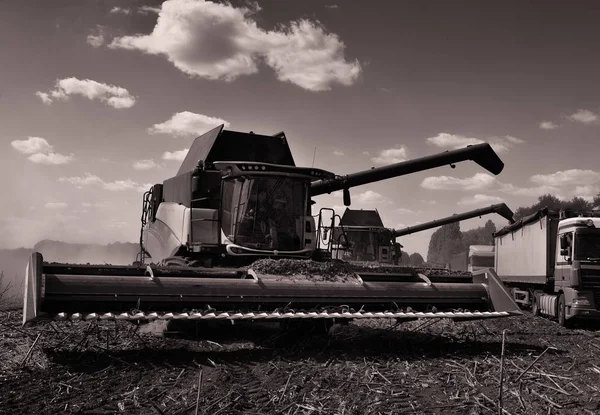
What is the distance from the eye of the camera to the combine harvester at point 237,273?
6.83 m

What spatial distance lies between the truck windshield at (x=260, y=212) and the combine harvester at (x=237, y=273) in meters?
0.02

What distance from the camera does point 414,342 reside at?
8477 mm

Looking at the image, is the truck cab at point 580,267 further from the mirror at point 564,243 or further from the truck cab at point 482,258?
the truck cab at point 482,258

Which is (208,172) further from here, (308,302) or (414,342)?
(414,342)

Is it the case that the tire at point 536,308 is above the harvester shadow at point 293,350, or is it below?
below

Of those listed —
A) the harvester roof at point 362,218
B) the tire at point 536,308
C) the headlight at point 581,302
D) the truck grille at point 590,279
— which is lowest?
the tire at point 536,308

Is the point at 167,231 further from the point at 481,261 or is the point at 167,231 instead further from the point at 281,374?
the point at 481,261

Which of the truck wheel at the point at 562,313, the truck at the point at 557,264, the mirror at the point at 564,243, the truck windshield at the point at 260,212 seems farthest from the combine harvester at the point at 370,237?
the truck windshield at the point at 260,212

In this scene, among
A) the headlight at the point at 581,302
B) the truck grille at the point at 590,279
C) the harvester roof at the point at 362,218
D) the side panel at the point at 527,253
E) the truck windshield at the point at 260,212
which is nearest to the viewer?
the truck windshield at the point at 260,212

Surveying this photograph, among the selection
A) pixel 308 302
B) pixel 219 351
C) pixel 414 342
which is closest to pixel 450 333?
pixel 414 342

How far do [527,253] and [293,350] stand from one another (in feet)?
43.4

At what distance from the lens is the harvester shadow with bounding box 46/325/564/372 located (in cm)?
655

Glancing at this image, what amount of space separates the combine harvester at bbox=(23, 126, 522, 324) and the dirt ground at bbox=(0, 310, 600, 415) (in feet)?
1.64

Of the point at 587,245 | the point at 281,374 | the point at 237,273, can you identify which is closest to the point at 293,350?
the point at 237,273
